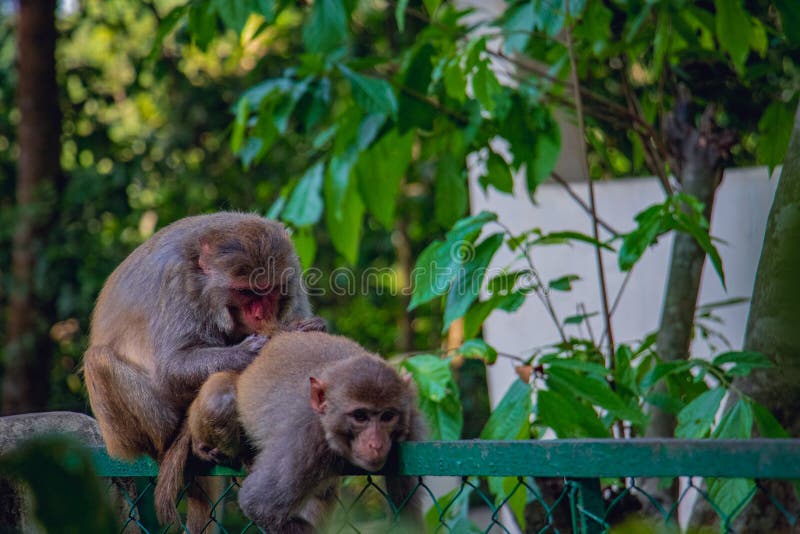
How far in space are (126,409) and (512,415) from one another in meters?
1.43

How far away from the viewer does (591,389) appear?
10.2ft

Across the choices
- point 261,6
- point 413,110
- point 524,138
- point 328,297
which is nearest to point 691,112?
point 524,138

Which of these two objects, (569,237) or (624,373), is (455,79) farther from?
(624,373)

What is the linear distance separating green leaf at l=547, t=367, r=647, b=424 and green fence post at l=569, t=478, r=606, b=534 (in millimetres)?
899

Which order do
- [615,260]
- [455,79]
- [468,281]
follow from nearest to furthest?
[468,281], [455,79], [615,260]

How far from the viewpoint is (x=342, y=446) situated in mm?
2918

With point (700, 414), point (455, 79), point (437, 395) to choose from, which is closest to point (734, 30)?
point (455, 79)

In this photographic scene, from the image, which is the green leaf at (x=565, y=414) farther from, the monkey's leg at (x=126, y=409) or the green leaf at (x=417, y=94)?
the green leaf at (x=417, y=94)

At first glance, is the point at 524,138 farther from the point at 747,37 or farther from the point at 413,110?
the point at 747,37

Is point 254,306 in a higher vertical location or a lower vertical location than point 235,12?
lower

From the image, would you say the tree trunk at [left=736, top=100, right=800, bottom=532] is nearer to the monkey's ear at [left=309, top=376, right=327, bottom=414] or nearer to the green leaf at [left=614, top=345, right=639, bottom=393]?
the green leaf at [left=614, top=345, right=639, bottom=393]

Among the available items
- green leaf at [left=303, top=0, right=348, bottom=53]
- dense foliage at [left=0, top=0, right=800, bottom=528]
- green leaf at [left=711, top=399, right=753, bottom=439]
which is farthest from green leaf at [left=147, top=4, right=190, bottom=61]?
green leaf at [left=711, top=399, right=753, bottom=439]

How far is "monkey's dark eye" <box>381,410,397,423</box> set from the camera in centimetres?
296

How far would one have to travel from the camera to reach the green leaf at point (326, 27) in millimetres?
3838
